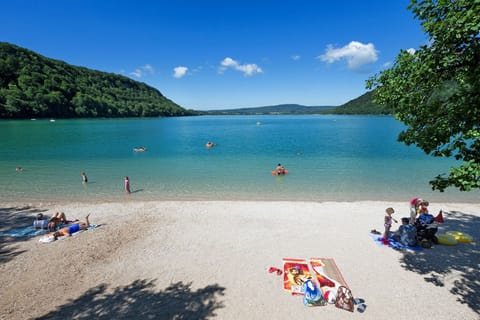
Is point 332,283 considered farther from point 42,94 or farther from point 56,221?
point 42,94

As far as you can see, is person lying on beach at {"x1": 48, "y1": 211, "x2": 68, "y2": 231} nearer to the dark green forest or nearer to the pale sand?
the pale sand

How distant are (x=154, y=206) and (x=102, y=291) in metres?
7.58

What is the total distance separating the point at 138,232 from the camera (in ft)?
33.8

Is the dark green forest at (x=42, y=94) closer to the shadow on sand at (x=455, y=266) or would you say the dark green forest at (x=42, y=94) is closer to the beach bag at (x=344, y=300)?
the beach bag at (x=344, y=300)

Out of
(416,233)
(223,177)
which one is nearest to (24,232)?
(223,177)

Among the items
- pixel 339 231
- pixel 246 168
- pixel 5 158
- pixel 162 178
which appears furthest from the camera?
pixel 5 158

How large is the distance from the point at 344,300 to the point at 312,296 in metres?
0.78

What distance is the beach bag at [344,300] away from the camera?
5.66 metres

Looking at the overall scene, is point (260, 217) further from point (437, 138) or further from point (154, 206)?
point (437, 138)

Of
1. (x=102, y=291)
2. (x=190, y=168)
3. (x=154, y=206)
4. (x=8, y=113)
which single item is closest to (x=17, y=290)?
(x=102, y=291)

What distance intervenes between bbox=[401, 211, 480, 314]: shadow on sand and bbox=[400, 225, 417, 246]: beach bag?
14.7 inches

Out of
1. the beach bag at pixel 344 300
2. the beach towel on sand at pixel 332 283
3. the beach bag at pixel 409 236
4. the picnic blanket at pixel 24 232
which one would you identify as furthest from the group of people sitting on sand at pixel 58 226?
the beach bag at pixel 409 236

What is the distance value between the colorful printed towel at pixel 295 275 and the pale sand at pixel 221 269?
0.28 metres

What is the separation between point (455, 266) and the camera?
7316 millimetres
